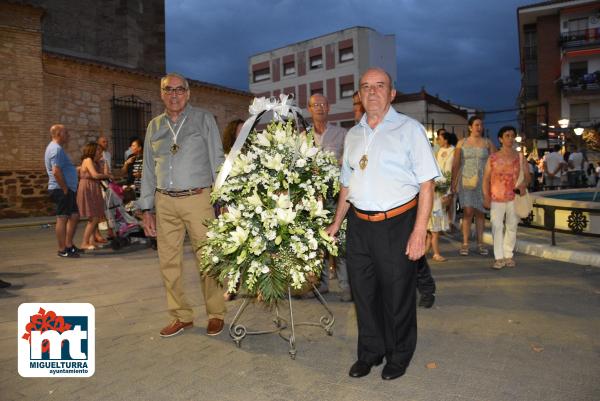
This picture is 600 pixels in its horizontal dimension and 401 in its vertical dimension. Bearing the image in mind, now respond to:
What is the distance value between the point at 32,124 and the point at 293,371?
53.6ft

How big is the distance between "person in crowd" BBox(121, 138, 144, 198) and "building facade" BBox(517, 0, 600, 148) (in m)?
36.6

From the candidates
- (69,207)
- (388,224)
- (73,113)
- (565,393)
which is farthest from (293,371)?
(73,113)

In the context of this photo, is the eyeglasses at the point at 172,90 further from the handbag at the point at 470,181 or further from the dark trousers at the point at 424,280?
the handbag at the point at 470,181

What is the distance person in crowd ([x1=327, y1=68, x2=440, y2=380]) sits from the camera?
3.38 meters

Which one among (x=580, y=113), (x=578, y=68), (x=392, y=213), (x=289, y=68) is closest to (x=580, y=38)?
(x=578, y=68)

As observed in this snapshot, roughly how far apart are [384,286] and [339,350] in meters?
0.92

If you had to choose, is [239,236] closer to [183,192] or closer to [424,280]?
[183,192]

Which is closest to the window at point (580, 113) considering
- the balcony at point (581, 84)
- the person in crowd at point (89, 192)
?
the balcony at point (581, 84)

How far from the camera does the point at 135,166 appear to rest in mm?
9016

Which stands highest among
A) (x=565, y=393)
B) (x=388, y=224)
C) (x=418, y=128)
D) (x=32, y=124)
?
(x=32, y=124)

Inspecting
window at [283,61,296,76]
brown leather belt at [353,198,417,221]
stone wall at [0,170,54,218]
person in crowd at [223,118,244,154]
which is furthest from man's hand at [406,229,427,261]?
window at [283,61,296,76]

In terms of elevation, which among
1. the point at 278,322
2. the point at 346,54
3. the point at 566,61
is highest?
the point at 346,54

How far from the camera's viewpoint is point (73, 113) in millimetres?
18391

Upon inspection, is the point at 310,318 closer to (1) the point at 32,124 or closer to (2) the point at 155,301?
(2) the point at 155,301
